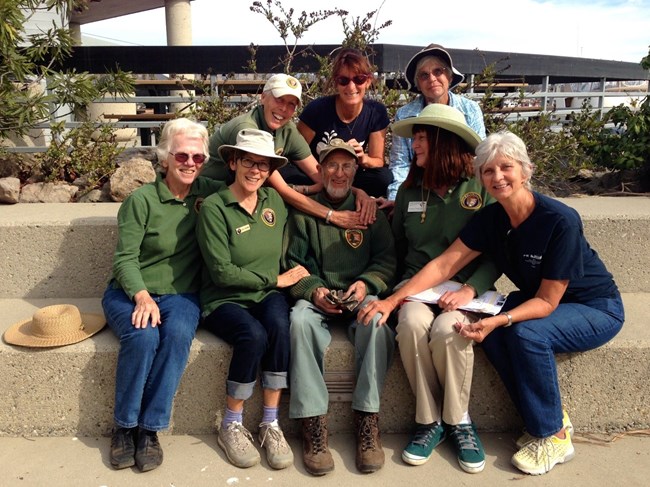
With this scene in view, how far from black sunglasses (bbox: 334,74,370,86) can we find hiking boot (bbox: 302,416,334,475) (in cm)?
196

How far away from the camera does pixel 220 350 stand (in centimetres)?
290

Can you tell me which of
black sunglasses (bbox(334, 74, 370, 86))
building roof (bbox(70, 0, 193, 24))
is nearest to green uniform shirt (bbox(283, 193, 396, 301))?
black sunglasses (bbox(334, 74, 370, 86))

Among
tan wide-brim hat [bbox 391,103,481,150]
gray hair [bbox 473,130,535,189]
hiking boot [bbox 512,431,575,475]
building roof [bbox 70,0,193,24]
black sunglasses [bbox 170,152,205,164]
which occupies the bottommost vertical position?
hiking boot [bbox 512,431,575,475]

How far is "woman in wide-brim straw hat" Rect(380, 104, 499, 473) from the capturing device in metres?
2.74

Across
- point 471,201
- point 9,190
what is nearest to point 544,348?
point 471,201

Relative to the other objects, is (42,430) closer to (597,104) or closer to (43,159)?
(43,159)

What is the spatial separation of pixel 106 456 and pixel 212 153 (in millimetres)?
1775

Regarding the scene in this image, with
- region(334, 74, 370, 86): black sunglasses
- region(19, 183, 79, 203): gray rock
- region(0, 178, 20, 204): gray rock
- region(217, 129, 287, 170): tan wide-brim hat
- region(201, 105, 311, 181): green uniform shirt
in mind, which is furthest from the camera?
region(19, 183, 79, 203): gray rock

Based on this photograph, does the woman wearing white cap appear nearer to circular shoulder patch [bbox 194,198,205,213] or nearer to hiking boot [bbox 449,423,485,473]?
circular shoulder patch [bbox 194,198,205,213]

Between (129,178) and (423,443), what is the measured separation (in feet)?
10.4

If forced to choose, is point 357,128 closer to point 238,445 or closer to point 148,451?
point 238,445

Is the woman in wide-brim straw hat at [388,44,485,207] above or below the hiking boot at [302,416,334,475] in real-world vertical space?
above

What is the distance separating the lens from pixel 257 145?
9.75 ft

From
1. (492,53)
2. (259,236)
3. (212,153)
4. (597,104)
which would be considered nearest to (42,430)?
(259,236)
